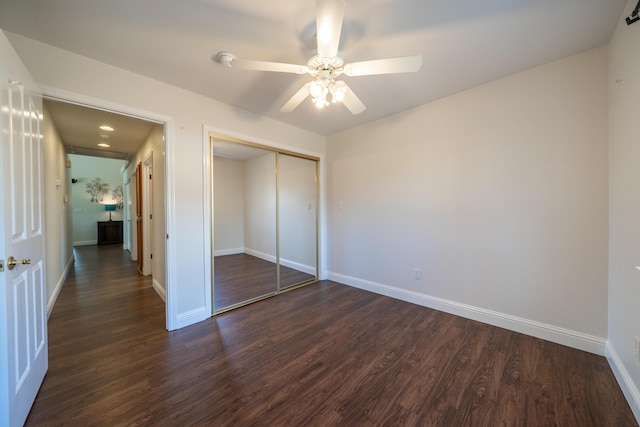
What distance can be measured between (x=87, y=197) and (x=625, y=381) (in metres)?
11.7

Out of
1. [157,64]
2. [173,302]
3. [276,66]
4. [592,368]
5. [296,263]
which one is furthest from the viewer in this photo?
[296,263]

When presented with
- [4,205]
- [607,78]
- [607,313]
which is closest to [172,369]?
[4,205]

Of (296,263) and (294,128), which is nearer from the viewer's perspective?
(294,128)

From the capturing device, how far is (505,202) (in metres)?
2.28

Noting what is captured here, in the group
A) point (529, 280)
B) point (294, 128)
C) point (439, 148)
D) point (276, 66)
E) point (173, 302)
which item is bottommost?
point (173, 302)

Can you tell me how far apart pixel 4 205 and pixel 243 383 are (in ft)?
5.36

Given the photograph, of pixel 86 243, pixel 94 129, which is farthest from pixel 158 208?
pixel 86 243

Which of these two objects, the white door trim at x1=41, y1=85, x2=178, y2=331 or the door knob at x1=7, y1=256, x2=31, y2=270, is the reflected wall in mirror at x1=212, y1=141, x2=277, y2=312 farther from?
the door knob at x1=7, y1=256, x2=31, y2=270

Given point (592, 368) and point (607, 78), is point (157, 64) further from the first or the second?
point (592, 368)

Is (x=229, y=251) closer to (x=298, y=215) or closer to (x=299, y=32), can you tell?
(x=298, y=215)

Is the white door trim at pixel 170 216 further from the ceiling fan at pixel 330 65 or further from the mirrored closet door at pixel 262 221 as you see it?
the ceiling fan at pixel 330 65

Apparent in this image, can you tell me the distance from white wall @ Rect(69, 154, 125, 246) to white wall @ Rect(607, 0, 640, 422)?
418 inches

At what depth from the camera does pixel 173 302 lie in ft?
7.72

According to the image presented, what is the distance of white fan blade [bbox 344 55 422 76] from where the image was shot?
4.56ft
